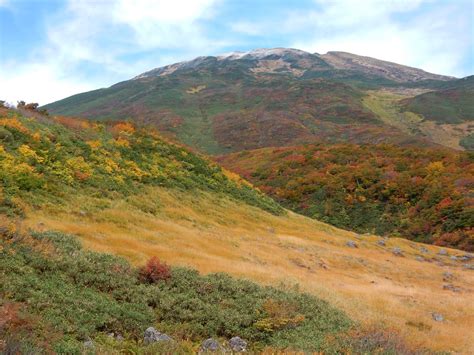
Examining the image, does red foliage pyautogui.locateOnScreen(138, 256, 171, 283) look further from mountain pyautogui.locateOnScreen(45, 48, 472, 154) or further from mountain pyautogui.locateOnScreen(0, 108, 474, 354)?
mountain pyautogui.locateOnScreen(45, 48, 472, 154)

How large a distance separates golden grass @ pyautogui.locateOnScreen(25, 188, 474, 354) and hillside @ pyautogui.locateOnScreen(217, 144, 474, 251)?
9.65 metres

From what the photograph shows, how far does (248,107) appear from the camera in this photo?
122688 millimetres

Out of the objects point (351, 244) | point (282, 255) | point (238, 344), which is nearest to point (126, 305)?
point (238, 344)

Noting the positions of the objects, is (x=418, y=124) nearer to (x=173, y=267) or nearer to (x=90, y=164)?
(x=90, y=164)

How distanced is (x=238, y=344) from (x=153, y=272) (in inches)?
162

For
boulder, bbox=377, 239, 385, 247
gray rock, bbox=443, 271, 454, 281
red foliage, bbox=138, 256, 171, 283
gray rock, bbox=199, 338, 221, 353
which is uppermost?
red foliage, bbox=138, 256, 171, 283

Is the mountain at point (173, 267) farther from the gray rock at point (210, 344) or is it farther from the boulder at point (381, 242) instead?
the gray rock at point (210, 344)

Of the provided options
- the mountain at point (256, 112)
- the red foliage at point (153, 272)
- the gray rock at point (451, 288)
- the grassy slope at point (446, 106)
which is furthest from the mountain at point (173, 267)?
the grassy slope at point (446, 106)

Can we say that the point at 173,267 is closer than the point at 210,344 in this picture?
No

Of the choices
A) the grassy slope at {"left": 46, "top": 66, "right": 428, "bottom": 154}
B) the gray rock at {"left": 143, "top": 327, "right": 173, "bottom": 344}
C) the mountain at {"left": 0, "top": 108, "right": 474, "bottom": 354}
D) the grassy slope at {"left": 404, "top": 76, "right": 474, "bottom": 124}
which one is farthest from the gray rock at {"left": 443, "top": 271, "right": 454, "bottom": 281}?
the grassy slope at {"left": 404, "top": 76, "right": 474, "bottom": 124}

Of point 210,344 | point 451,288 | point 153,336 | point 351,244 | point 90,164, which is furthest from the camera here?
point 351,244

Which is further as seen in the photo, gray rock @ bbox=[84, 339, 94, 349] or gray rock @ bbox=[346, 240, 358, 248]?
gray rock @ bbox=[346, 240, 358, 248]

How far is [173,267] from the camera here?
572 inches

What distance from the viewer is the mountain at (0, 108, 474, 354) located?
394 inches
